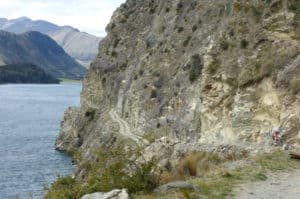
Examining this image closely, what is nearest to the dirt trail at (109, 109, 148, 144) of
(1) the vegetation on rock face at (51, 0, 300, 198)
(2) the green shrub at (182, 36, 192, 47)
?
(1) the vegetation on rock face at (51, 0, 300, 198)

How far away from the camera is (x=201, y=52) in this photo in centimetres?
5897

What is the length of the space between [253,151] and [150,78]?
171 feet

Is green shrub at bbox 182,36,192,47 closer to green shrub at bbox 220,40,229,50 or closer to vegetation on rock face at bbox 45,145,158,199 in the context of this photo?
green shrub at bbox 220,40,229,50

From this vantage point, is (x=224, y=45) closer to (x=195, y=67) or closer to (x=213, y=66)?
(x=213, y=66)

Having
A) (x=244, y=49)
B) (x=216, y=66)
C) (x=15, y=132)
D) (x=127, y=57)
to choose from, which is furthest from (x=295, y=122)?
(x=15, y=132)

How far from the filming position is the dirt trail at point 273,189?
15.8 metres

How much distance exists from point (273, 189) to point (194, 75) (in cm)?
4180

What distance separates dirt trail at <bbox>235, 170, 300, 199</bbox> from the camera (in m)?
15.8

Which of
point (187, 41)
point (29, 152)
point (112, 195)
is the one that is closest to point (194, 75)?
point (187, 41)

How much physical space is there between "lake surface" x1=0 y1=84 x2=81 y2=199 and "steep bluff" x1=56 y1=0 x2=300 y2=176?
248 inches

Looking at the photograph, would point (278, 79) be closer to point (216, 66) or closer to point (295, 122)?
point (295, 122)

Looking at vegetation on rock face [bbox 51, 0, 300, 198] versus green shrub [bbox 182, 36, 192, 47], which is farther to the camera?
green shrub [bbox 182, 36, 192, 47]

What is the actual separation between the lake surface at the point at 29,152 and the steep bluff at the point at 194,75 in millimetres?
6290

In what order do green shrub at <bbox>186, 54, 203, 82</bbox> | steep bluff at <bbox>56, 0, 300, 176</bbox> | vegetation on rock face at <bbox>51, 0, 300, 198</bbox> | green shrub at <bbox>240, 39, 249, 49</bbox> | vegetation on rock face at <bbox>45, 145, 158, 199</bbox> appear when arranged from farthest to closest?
1. green shrub at <bbox>186, 54, 203, 82</bbox>
2. green shrub at <bbox>240, 39, 249, 49</bbox>
3. steep bluff at <bbox>56, 0, 300, 176</bbox>
4. vegetation on rock face at <bbox>51, 0, 300, 198</bbox>
5. vegetation on rock face at <bbox>45, 145, 158, 199</bbox>
